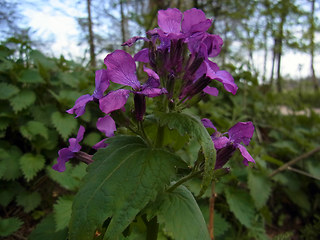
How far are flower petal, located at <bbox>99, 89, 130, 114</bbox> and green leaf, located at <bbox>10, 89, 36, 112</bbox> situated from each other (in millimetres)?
1890

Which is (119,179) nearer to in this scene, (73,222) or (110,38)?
(73,222)

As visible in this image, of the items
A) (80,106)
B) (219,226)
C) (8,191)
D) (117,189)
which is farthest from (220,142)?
(8,191)

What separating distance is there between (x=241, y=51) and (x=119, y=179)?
876cm

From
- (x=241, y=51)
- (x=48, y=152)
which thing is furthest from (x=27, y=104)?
(x=241, y=51)

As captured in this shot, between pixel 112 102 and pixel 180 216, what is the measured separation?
1.76 ft

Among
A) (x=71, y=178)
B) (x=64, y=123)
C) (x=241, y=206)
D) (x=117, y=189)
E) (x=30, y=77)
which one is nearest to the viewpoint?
(x=117, y=189)

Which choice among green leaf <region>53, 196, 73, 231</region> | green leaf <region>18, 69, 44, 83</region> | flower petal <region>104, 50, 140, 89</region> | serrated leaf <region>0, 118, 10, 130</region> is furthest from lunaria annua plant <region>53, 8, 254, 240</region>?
green leaf <region>18, 69, 44, 83</region>

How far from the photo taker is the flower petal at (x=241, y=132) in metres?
1.13

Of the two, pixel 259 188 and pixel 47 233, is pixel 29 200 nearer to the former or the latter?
pixel 47 233

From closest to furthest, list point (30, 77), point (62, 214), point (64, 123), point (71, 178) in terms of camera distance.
A: point (62, 214), point (71, 178), point (64, 123), point (30, 77)

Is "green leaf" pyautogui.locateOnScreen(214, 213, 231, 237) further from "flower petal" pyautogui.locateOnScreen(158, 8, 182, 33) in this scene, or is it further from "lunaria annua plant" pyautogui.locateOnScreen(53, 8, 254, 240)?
"flower petal" pyautogui.locateOnScreen(158, 8, 182, 33)

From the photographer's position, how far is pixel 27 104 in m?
2.49

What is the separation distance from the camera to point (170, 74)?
105 cm

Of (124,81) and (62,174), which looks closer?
(124,81)
